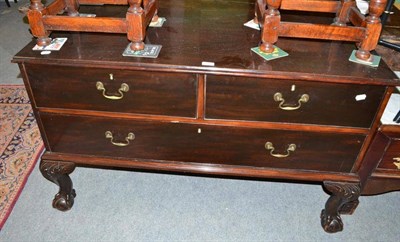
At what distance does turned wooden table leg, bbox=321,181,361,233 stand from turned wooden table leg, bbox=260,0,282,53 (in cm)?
58

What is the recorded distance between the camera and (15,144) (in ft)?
6.01

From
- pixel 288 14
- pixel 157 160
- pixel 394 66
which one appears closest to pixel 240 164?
pixel 157 160

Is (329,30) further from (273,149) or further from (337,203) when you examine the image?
(337,203)

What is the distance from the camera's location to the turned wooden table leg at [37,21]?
1.08 meters

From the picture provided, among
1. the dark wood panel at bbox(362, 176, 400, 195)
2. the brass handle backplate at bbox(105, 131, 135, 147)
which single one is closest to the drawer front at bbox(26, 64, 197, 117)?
the brass handle backplate at bbox(105, 131, 135, 147)

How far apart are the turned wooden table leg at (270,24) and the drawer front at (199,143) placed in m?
0.30

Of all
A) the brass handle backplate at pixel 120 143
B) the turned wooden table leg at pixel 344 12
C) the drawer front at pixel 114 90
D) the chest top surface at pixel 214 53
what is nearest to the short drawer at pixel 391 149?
the chest top surface at pixel 214 53

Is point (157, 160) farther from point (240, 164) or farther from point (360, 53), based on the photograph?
point (360, 53)

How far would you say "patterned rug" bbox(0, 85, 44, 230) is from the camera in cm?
157

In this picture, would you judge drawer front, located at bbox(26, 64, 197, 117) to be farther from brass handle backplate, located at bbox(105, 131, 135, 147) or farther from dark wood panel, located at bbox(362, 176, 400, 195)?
dark wood panel, located at bbox(362, 176, 400, 195)

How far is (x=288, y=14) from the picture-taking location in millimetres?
1407

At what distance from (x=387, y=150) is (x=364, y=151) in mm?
81

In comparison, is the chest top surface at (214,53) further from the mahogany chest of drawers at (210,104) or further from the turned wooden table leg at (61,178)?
the turned wooden table leg at (61,178)

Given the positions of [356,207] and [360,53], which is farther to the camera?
[356,207]
